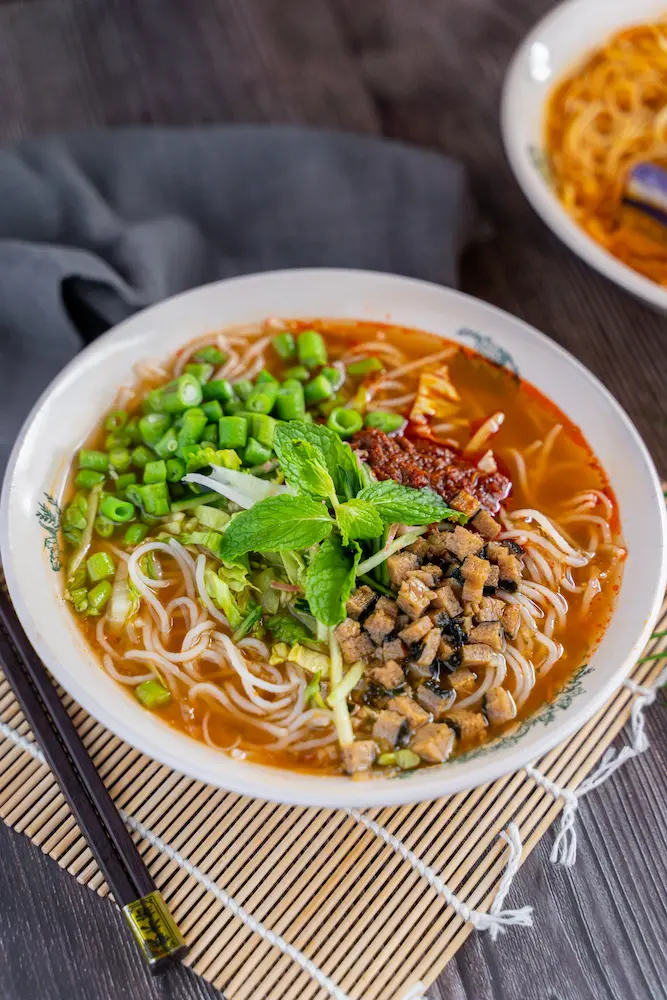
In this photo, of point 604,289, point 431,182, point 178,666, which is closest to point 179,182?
point 431,182

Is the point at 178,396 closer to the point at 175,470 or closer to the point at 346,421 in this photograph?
the point at 175,470

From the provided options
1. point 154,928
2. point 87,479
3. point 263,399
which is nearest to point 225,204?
point 263,399

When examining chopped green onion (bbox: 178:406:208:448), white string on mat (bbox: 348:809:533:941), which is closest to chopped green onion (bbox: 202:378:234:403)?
chopped green onion (bbox: 178:406:208:448)

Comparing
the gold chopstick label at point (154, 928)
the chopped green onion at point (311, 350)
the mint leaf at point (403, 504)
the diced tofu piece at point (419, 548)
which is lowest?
the gold chopstick label at point (154, 928)

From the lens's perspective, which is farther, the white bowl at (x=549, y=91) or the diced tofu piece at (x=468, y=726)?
the white bowl at (x=549, y=91)

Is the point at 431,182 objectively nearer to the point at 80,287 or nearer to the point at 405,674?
the point at 80,287

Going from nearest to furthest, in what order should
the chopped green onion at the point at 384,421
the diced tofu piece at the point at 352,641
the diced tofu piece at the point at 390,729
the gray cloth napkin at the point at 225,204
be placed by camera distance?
the diced tofu piece at the point at 390,729, the diced tofu piece at the point at 352,641, the chopped green onion at the point at 384,421, the gray cloth napkin at the point at 225,204

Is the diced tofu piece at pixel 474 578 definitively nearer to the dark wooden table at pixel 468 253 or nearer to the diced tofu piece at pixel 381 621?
the diced tofu piece at pixel 381 621

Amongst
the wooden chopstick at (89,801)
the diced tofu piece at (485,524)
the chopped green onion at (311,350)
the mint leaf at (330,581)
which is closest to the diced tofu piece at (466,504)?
the diced tofu piece at (485,524)
